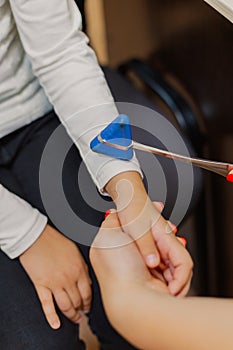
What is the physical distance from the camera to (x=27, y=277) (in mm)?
772

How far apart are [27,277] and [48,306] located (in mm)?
45

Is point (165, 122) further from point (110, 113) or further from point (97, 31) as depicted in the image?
point (97, 31)

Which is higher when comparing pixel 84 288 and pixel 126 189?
pixel 126 189

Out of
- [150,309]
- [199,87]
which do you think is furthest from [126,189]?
[199,87]

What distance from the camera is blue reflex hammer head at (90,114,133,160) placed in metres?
0.70

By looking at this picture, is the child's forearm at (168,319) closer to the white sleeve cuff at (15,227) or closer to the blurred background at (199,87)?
the white sleeve cuff at (15,227)

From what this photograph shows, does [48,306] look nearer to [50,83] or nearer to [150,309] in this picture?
[150,309]

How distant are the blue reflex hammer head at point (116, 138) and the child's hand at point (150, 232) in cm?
3

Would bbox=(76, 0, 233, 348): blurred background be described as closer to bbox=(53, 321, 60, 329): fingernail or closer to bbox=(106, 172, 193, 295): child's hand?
bbox=(106, 172, 193, 295): child's hand

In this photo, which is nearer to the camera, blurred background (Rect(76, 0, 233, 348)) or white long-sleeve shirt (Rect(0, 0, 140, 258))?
white long-sleeve shirt (Rect(0, 0, 140, 258))

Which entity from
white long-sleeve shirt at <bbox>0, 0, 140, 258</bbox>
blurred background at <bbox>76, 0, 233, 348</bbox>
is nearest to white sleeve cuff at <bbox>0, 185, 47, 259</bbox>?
white long-sleeve shirt at <bbox>0, 0, 140, 258</bbox>

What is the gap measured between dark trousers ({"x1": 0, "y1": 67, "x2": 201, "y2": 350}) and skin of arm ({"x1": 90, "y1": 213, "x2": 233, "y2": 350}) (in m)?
0.12

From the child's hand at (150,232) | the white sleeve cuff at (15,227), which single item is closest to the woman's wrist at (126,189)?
the child's hand at (150,232)

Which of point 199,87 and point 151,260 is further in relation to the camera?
point 199,87
